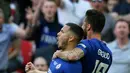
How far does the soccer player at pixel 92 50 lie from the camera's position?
18.3 feet

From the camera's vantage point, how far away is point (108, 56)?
230 inches

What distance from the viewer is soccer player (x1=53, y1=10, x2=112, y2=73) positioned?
558cm

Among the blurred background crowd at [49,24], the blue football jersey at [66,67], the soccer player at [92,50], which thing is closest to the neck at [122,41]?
the blurred background crowd at [49,24]

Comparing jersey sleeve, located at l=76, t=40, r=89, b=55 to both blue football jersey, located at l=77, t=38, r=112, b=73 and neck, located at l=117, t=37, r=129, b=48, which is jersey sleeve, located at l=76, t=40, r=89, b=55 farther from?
neck, located at l=117, t=37, r=129, b=48

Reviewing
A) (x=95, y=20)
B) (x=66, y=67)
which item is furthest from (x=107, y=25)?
(x=66, y=67)

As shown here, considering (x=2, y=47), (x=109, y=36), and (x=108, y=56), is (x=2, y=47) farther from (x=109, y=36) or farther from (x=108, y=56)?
(x=108, y=56)

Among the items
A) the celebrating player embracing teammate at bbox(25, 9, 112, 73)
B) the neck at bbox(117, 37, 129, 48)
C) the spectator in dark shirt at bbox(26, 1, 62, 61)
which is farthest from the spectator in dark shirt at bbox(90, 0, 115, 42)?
the celebrating player embracing teammate at bbox(25, 9, 112, 73)

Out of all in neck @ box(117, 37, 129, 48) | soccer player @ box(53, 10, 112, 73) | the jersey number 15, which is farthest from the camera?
neck @ box(117, 37, 129, 48)

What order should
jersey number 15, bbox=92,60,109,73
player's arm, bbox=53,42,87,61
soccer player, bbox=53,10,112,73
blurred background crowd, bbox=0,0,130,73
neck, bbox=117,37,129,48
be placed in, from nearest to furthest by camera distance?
player's arm, bbox=53,42,87,61
soccer player, bbox=53,10,112,73
jersey number 15, bbox=92,60,109,73
neck, bbox=117,37,129,48
blurred background crowd, bbox=0,0,130,73

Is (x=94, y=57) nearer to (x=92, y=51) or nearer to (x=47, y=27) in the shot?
(x=92, y=51)

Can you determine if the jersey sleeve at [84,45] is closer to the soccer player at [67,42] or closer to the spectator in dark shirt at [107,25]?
the soccer player at [67,42]

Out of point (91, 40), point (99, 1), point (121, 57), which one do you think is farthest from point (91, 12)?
point (99, 1)

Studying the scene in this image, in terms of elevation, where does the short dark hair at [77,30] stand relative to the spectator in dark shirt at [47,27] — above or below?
above

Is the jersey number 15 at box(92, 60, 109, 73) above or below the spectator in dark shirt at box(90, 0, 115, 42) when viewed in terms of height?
above
